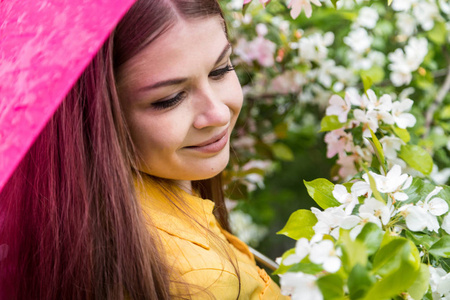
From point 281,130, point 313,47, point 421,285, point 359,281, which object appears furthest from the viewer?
point 281,130

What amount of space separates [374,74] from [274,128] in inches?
19.5

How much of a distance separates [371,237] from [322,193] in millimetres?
240

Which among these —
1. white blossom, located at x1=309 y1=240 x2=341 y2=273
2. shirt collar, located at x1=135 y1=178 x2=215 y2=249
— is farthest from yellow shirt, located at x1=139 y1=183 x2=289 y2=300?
white blossom, located at x1=309 y1=240 x2=341 y2=273

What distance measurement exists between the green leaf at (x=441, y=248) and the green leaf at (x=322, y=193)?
0.18 m

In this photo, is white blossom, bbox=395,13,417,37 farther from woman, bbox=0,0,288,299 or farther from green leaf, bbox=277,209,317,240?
green leaf, bbox=277,209,317,240

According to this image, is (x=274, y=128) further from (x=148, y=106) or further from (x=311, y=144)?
(x=148, y=106)

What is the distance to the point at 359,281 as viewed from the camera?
0.61 metres

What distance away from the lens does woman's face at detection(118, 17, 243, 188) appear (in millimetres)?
919

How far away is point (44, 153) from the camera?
93 cm

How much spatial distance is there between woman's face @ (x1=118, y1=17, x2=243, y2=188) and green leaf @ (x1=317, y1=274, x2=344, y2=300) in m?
0.44

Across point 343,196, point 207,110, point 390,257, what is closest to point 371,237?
point 390,257

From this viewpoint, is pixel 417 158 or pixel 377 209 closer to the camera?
pixel 377 209

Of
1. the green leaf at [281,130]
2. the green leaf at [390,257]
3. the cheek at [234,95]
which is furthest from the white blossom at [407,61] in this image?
the green leaf at [390,257]

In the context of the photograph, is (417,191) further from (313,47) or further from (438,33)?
(438,33)
